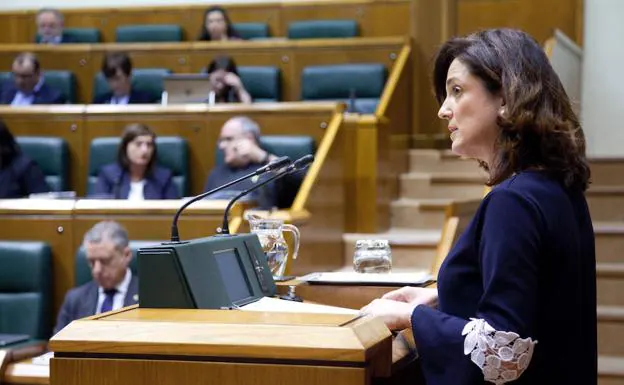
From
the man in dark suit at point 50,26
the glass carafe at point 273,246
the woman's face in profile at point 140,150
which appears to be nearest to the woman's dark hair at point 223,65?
the woman's face in profile at point 140,150

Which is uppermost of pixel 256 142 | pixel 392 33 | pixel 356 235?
pixel 392 33

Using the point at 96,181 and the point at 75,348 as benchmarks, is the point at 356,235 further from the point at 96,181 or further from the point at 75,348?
the point at 75,348

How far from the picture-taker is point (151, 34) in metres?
4.14

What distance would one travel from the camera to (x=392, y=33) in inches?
153

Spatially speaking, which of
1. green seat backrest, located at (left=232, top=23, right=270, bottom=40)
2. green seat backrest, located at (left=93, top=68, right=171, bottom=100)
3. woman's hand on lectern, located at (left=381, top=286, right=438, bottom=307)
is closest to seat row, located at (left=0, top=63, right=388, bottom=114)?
green seat backrest, located at (left=93, top=68, right=171, bottom=100)

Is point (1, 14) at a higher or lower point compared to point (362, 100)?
higher

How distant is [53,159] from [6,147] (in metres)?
0.13

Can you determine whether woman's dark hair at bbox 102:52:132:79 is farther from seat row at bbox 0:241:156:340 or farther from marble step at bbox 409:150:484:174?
seat row at bbox 0:241:156:340

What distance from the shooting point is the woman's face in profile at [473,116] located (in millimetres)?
810

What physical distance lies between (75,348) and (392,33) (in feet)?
10.6

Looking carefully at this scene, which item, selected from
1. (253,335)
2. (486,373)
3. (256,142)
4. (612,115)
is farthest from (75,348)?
(612,115)

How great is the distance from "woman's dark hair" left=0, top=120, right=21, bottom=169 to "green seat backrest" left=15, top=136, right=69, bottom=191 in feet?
0.28

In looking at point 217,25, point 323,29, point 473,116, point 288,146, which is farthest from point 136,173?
point 473,116

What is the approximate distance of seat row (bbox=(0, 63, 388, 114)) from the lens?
10.8ft
